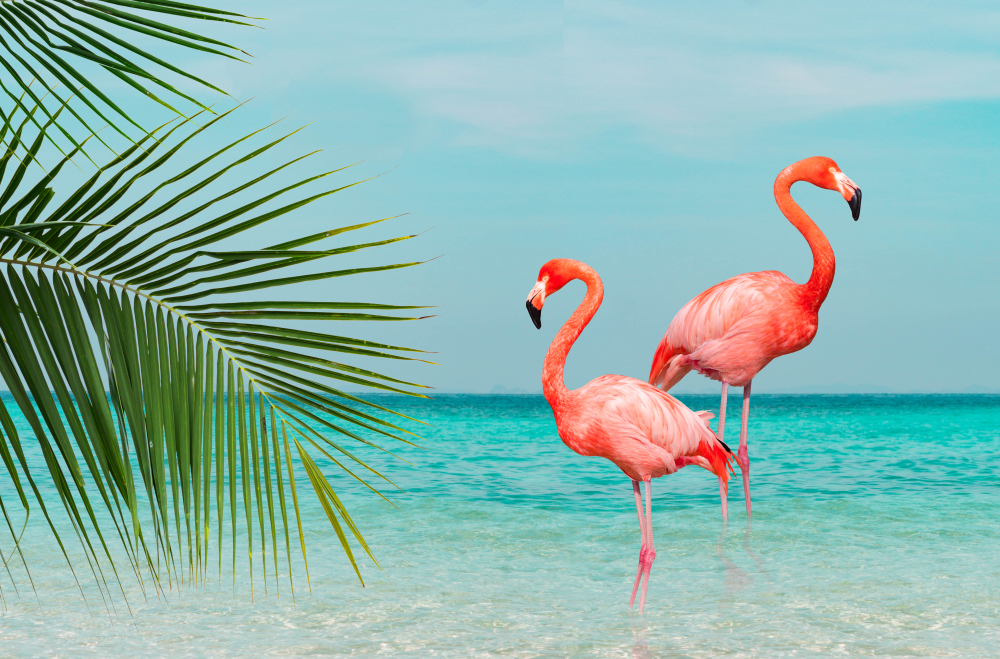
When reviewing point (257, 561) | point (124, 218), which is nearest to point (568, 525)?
point (257, 561)

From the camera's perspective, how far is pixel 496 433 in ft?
57.4

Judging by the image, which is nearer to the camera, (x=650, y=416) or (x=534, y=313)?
(x=534, y=313)

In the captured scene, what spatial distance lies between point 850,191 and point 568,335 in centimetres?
186

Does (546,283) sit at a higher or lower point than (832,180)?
lower

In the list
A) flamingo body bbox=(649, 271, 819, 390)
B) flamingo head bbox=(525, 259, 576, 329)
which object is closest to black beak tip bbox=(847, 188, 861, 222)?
flamingo body bbox=(649, 271, 819, 390)

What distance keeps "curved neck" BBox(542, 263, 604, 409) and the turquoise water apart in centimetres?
107

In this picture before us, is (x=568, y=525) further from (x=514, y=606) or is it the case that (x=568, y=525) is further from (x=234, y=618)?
(x=234, y=618)

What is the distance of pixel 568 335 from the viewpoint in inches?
135

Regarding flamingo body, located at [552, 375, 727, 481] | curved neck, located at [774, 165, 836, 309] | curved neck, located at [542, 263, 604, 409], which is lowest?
flamingo body, located at [552, 375, 727, 481]

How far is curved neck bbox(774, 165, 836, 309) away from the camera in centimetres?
456

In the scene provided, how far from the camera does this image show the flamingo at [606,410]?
3342mm

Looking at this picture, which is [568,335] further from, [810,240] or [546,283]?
[810,240]

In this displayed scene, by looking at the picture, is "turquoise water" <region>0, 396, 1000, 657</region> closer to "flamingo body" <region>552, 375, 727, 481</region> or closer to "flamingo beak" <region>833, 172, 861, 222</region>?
"flamingo body" <region>552, 375, 727, 481</region>

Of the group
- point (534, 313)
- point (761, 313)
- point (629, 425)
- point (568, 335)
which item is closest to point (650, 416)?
point (629, 425)
